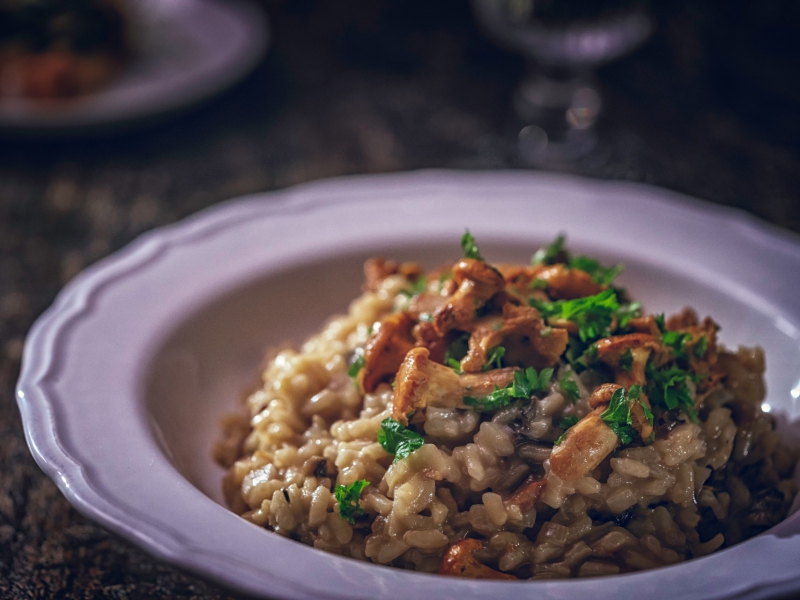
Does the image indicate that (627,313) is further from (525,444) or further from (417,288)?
(417,288)

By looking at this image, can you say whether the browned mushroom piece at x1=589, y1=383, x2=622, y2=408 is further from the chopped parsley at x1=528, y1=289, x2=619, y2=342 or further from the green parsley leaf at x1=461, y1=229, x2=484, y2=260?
the green parsley leaf at x1=461, y1=229, x2=484, y2=260

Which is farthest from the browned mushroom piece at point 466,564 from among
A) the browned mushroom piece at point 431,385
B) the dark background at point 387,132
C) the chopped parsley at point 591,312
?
the dark background at point 387,132

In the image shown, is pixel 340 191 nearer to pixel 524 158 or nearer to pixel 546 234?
pixel 546 234

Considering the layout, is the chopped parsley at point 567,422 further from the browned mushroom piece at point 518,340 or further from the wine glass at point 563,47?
the wine glass at point 563,47

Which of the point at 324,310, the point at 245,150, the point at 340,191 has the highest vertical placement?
the point at 340,191

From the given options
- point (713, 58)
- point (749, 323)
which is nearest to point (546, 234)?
point (749, 323)

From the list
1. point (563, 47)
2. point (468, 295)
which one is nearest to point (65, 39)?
point (563, 47)
